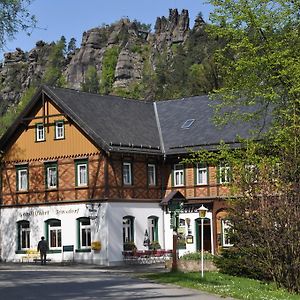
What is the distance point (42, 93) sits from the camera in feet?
140

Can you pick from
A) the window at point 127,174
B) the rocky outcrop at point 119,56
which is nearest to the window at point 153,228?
the window at point 127,174

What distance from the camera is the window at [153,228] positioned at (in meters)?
42.1

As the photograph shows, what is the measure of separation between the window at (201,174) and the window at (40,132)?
29.6ft

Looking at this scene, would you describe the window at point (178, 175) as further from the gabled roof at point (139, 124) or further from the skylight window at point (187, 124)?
the skylight window at point (187, 124)

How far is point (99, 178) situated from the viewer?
3991cm

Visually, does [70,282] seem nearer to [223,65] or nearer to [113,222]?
[223,65]

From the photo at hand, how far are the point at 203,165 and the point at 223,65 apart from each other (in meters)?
12.2

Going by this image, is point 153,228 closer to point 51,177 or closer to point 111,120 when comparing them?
point 51,177

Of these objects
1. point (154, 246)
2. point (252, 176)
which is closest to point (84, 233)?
point (154, 246)

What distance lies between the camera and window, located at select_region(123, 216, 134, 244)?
40438mm

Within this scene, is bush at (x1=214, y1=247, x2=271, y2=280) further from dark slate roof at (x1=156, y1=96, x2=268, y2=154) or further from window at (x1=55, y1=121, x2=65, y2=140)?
window at (x1=55, y1=121, x2=65, y2=140)

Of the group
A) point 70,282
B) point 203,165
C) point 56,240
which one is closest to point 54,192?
point 56,240

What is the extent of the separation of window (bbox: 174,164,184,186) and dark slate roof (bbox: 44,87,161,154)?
4.86 ft

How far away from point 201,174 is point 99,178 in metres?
5.99
